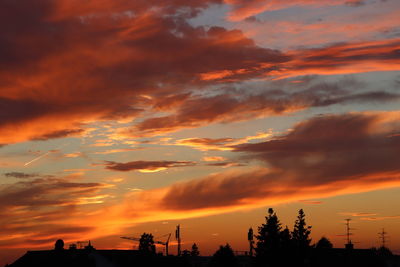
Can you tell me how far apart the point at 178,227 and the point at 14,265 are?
238ft

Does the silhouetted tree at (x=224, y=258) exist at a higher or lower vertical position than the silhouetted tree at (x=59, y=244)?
lower

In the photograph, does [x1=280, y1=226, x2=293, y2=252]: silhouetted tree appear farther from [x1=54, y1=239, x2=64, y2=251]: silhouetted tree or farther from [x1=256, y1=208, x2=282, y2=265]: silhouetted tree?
[x1=54, y1=239, x2=64, y2=251]: silhouetted tree

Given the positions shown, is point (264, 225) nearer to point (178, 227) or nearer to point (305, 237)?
point (305, 237)

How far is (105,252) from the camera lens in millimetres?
116688

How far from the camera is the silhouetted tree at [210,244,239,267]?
365 ft

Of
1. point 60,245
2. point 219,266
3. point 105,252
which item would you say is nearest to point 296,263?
point 219,266

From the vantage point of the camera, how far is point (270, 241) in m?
119

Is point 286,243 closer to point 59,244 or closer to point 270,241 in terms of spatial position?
point 270,241

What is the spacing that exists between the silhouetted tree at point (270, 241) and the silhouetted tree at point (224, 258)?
608 centimetres

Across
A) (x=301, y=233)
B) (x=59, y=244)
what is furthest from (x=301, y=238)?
(x=59, y=244)

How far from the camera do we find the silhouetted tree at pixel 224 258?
111 m

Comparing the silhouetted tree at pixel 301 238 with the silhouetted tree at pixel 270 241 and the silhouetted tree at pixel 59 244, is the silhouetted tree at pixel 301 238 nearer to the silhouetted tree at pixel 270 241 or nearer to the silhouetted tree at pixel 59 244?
the silhouetted tree at pixel 270 241

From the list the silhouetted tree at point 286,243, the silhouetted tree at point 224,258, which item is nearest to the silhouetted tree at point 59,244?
the silhouetted tree at point 224,258

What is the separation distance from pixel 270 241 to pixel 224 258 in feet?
35.4
